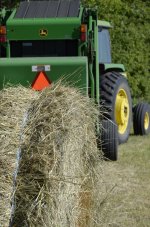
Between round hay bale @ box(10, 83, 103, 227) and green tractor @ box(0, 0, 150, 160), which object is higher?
green tractor @ box(0, 0, 150, 160)

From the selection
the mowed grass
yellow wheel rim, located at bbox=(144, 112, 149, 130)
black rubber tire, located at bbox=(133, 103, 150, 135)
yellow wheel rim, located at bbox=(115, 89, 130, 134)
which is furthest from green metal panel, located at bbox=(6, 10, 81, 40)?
yellow wheel rim, located at bbox=(144, 112, 149, 130)

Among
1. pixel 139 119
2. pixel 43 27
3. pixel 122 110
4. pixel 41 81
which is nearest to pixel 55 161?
pixel 41 81

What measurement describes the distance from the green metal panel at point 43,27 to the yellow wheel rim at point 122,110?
5.29 ft

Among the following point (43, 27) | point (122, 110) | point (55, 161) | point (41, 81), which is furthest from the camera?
point (122, 110)

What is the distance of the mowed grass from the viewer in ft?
17.5

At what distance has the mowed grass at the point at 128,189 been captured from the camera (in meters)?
5.33

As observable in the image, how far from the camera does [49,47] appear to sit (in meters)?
8.02

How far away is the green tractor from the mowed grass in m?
0.40

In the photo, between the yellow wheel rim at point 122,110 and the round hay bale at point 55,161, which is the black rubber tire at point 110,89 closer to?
the yellow wheel rim at point 122,110

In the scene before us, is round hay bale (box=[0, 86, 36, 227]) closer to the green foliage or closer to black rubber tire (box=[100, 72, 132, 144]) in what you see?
black rubber tire (box=[100, 72, 132, 144])

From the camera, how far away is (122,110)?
29.5 ft

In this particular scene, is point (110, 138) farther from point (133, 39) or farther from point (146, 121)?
point (133, 39)

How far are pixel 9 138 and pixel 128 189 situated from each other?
324cm

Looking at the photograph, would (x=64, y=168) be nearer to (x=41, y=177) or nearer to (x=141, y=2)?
(x=41, y=177)
